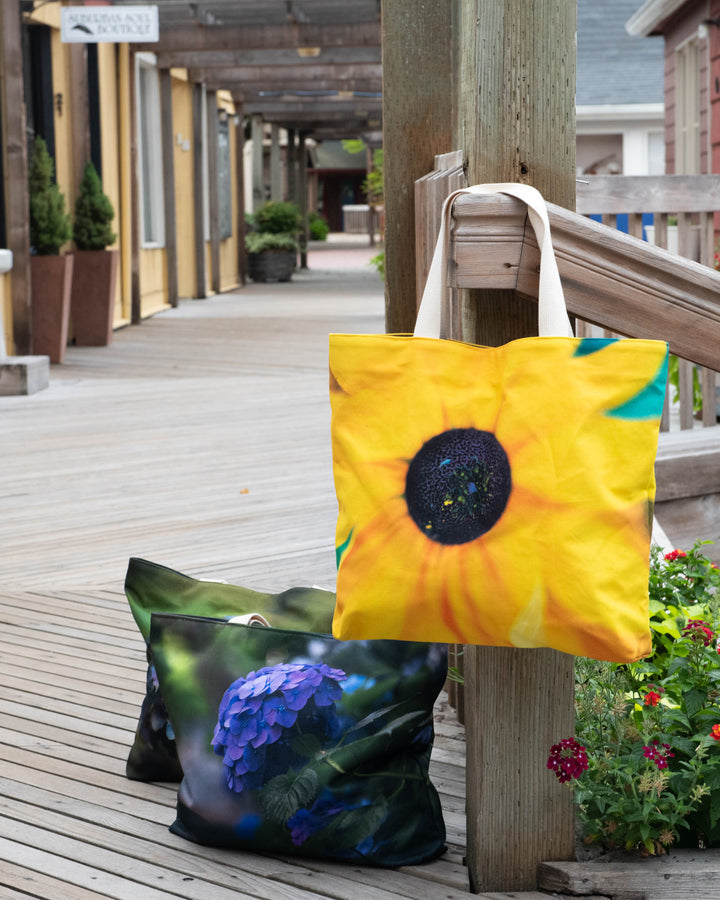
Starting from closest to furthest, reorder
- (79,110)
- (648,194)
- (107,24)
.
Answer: (648,194) → (107,24) → (79,110)

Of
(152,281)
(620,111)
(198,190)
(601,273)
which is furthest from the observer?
(620,111)

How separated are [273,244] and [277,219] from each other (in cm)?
49

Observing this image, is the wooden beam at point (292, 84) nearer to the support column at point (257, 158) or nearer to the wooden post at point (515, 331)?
the support column at point (257, 158)

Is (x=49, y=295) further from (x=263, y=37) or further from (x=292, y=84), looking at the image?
(x=292, y=84)

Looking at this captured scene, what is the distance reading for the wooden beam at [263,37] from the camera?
1095 cm

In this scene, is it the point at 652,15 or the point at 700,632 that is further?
the point at 652,15

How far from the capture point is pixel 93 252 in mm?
9117

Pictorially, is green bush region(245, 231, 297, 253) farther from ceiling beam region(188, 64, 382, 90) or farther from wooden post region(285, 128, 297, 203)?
wooden post region(285, 128, 297, 203)

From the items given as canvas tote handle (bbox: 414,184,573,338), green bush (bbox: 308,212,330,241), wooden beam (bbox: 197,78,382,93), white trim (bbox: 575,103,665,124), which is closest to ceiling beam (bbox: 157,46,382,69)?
wooden beam (bbox: 197,78,382,93)

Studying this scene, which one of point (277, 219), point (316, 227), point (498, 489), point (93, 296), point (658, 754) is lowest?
point (658, 754)

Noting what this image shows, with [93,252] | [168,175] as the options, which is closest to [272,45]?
[168,175]

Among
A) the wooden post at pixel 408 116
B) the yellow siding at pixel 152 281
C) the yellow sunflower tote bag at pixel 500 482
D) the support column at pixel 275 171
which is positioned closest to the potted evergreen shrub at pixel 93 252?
the yellow siding at pixel 152 281

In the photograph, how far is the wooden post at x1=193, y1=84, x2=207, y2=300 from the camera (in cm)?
1462

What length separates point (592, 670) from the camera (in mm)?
2012
